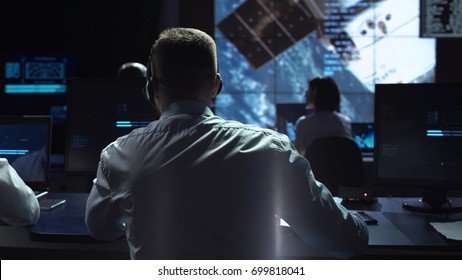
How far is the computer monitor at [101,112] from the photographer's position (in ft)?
7.18

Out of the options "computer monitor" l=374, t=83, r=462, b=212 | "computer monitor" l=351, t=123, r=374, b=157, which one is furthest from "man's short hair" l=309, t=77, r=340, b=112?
"computer monitor" l=374, t=83, r=462, b=212

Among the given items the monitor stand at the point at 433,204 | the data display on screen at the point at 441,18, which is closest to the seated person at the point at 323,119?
the monitor stand at the point at 433,204

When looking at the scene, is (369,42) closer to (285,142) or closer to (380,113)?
(380,113)

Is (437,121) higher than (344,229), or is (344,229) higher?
(437,121)

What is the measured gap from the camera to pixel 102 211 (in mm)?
1261

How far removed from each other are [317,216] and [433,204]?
103 centimetres

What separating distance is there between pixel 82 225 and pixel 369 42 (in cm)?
583

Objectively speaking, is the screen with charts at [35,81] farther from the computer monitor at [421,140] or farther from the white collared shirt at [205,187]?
the white collared shirt at [205,187]

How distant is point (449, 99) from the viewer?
2.00m

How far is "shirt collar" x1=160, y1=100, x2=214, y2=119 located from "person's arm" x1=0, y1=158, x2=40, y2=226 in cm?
59

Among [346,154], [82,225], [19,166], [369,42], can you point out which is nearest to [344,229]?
[82,225]

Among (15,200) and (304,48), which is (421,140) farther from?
(304,48)

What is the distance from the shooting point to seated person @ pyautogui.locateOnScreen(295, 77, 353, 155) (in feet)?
11.8

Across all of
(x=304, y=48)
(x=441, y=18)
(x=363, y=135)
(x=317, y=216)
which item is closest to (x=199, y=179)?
(x=317, y=216)
